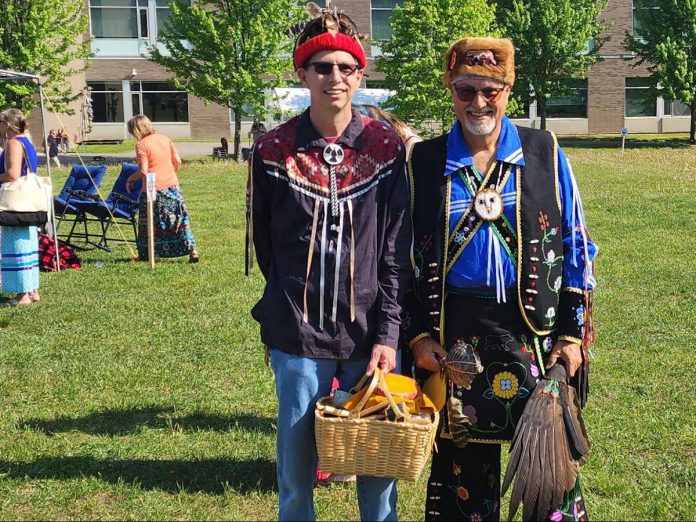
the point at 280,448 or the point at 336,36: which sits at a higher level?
the point at 336,36

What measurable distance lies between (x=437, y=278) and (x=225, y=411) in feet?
8.95

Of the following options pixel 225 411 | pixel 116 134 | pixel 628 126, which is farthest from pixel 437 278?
pixel 628 126

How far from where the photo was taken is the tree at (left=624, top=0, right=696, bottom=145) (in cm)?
3453

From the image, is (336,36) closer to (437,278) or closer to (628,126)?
(437,278)

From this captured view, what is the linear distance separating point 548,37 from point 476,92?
3530 centimetres

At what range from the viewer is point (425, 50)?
102ft

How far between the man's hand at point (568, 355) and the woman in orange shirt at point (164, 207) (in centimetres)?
810

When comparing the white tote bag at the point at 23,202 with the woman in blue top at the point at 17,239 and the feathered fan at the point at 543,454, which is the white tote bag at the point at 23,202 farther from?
the feathered fan at the point at 543,454

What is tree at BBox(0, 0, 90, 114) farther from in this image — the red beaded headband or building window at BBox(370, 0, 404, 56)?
the red beaded headband

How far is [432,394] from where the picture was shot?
310 centimetres

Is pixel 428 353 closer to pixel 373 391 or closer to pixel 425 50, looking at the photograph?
pixel 373 391

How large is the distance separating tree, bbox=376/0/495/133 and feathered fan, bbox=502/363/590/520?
27606mm

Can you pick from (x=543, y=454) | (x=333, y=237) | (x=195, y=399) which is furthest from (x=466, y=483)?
(x=195, y=399)

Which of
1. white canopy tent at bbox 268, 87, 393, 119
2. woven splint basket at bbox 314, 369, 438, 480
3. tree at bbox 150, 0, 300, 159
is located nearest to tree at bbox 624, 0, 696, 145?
white canopy tent at bbox 268, 87, 393, 119
